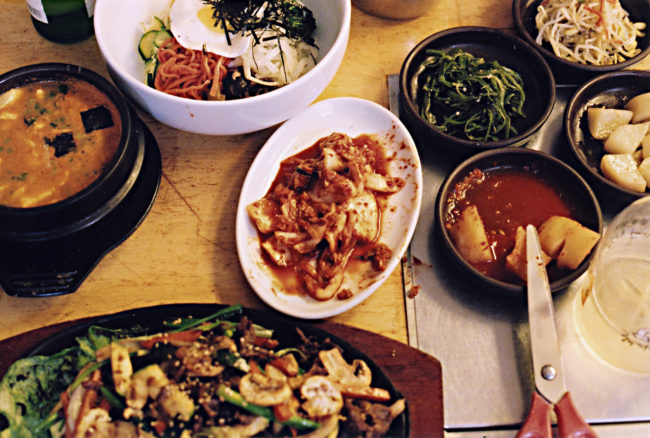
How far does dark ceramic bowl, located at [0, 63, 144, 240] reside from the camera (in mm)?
1891

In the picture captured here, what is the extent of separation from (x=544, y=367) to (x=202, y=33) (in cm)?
185

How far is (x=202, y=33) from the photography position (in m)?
2.33

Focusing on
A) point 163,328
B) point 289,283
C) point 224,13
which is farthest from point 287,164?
point 163,328

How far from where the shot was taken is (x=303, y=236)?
2.10m

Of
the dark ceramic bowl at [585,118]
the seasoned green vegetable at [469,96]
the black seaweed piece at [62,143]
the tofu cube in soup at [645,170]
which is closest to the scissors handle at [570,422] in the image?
the dark ceramic bowl at [585,118]

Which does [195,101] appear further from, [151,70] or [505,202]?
[505,202]

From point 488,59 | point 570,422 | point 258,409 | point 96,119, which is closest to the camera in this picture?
point 258,409

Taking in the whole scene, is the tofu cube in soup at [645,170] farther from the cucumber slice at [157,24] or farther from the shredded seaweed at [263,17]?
the cucumber slice at [157,24]

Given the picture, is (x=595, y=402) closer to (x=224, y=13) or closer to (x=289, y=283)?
(x=289, y=283)

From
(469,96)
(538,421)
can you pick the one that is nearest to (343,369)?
(538,421)

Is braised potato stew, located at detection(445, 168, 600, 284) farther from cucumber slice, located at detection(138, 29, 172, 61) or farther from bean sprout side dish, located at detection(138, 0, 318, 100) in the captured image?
cucumber slice, located at detection(138, 29, 172, 61)

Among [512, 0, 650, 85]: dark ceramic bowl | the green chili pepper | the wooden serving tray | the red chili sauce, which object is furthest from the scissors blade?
[512, 0, 650, 85]: dark ceramic bowl

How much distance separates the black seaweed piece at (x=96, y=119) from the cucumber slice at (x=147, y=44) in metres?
0.36

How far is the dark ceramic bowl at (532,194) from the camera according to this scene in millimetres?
1993
